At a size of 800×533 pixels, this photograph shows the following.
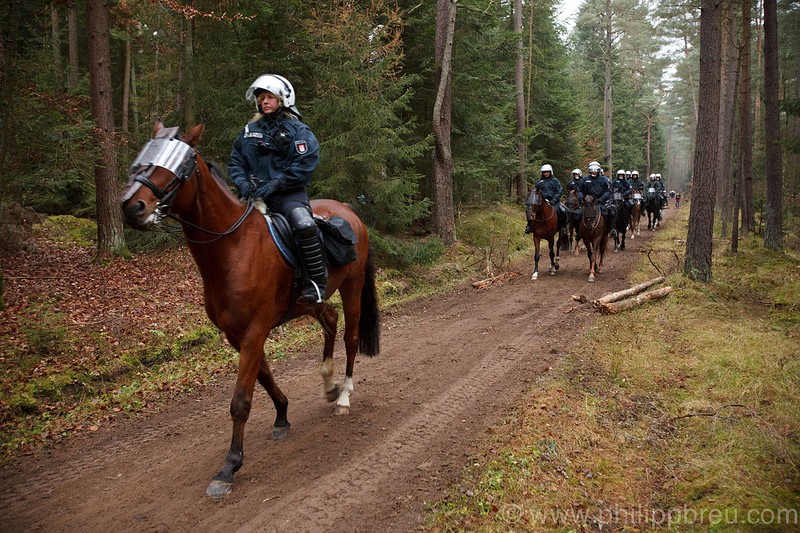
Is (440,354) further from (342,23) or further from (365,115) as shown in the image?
(342,23)

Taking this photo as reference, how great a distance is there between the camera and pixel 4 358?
649 cm

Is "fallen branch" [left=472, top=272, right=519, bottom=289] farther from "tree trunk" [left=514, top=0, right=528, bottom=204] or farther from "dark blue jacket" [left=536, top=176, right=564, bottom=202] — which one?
"tree trunk" [left=514, top=0, right=528, bottom=204]

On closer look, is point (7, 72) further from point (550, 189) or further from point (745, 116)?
point (745, 116)

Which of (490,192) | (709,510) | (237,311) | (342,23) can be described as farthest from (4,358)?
(490,192)

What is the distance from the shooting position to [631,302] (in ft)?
34.2

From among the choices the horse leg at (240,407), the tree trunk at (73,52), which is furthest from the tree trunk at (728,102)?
the tree trunk at (73,52)

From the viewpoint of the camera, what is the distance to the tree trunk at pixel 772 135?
613 inches

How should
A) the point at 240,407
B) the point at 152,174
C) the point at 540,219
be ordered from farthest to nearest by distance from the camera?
the point at 540,219, the point at 240,407, the point at 152,174

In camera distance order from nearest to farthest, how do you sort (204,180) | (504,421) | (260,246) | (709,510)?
(709,510) → (204,180) → (260,246) → (504,421)

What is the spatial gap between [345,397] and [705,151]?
10364mm

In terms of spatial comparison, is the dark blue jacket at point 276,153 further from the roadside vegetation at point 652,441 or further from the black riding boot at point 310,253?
the roadside vegetation at point 652,441

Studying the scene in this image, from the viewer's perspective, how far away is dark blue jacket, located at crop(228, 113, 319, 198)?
16.4 ft

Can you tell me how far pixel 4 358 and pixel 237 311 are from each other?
4.30 metres

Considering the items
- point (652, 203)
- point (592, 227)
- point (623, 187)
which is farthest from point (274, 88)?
point (652, 203)
